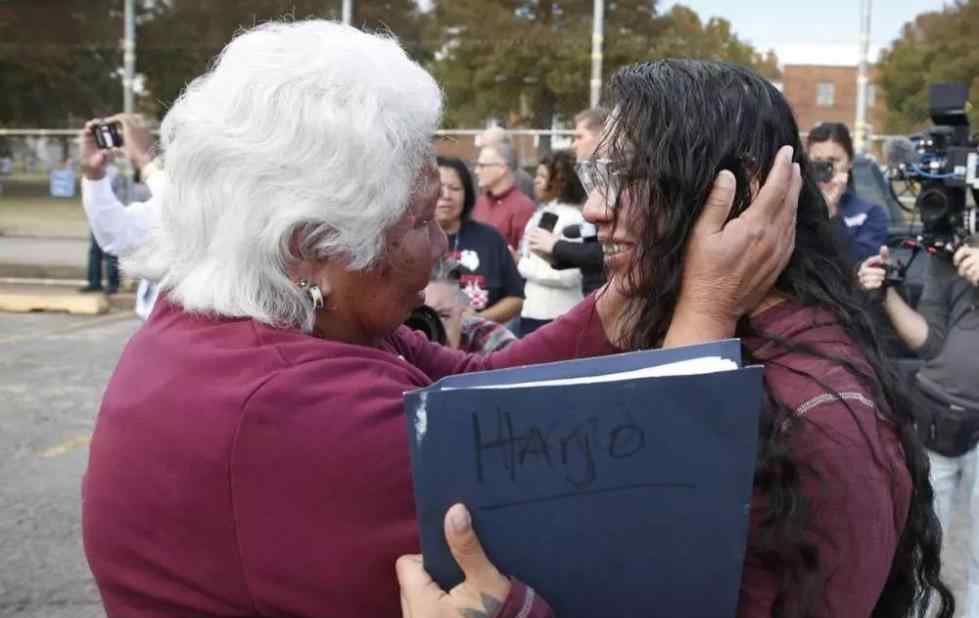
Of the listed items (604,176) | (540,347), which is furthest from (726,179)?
(540,347)

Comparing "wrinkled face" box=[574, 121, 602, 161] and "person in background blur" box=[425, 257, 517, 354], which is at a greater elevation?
"wrinkled face" box=[574, 121, 602, 161]

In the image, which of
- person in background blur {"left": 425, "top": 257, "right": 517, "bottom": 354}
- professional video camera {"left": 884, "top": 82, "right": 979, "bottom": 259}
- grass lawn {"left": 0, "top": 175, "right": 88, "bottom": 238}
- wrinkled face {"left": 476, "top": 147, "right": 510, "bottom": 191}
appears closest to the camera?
person in background blur {"left": 425, "top": 257, "right": 517, "bottom": 354}

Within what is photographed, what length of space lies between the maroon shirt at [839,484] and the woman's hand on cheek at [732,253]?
0.33ft

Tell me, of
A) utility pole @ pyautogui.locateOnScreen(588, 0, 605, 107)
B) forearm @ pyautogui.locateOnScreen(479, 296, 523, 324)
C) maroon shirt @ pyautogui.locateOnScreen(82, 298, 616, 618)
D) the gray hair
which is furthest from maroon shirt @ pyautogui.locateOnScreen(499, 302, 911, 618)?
utility pole @ pyautogui.locateOnScreen(588, 0, 605, 107)

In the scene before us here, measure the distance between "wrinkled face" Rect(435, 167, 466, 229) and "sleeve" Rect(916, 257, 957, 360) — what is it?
2.19 meters

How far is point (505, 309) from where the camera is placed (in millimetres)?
5301

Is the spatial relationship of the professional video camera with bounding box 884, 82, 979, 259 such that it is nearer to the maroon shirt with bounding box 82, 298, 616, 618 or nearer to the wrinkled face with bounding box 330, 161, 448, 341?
the wrinkled face with bounding box 330, 161, 448, 341

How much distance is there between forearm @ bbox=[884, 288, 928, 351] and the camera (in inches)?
154

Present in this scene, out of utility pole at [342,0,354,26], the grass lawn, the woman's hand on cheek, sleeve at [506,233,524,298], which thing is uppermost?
utility pole at [342,0,354,26]

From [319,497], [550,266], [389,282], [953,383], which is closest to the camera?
[319,497]

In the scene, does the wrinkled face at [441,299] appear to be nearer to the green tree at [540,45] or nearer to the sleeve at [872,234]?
the sleeve at [872,234]

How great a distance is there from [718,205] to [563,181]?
13.9ft

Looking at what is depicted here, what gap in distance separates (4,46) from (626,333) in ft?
56.3

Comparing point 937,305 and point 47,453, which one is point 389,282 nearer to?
point 937,305
